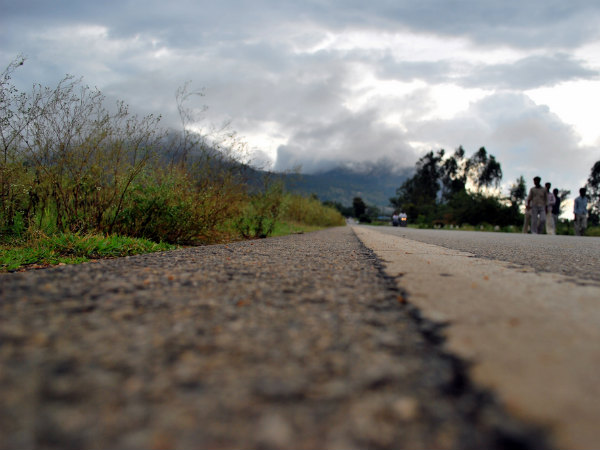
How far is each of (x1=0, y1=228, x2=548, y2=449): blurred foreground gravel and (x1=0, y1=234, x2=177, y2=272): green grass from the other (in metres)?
2.44

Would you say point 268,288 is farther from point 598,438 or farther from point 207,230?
point 207,230

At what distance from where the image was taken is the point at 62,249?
3803mm

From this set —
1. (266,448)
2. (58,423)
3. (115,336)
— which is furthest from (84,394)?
(266,448)

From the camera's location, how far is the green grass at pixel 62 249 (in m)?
3.37

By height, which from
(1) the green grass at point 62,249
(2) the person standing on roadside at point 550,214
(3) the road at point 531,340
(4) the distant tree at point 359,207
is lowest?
(1) the green grass at point 62,249

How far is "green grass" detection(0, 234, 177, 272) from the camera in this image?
3.37m

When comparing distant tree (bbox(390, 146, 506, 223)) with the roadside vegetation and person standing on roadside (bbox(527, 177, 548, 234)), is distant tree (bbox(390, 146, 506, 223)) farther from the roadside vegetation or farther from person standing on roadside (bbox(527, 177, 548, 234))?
the roadside vegetation

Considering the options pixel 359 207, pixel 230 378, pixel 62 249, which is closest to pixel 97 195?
pixel 62 249

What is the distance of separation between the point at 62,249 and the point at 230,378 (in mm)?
3827

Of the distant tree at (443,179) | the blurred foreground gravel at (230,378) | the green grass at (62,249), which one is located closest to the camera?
the blurred foreground gravel at (230,378)

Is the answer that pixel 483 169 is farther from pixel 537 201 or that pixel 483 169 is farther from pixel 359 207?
pixel 359 207

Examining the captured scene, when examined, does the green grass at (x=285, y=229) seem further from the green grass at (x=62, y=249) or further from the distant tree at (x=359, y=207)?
the distant tree at (x=359, y=207)

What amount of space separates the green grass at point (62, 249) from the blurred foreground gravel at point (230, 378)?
2.44 m

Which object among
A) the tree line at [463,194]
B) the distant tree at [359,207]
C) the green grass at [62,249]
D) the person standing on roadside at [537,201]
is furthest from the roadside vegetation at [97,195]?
the distant tree at [359,207]
